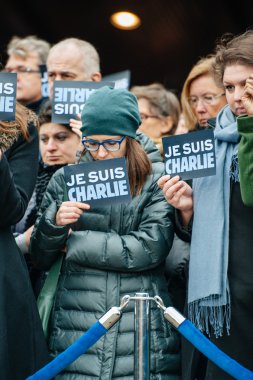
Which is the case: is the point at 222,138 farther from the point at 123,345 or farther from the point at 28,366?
the point at 28,366

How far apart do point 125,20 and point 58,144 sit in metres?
3.32

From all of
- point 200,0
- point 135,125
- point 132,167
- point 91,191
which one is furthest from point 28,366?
point 200,0

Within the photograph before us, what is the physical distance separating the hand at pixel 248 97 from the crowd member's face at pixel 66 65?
6.18 ft

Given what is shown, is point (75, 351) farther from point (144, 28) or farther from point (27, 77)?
point (144, 28)

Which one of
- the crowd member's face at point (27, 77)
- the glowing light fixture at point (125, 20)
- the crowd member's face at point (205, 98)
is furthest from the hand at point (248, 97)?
the glowing light fixture at point (125, 20)

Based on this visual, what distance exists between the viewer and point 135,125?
355cm

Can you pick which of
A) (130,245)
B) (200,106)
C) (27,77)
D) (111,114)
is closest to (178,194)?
(130,245)

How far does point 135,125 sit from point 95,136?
0.75ft

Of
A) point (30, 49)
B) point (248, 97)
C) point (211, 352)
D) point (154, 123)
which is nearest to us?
point (211, 352)

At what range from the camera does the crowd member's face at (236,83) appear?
10.7ft

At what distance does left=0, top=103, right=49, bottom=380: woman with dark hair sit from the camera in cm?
309

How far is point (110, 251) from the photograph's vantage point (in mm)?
3242

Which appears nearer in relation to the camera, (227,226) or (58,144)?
(227,226)

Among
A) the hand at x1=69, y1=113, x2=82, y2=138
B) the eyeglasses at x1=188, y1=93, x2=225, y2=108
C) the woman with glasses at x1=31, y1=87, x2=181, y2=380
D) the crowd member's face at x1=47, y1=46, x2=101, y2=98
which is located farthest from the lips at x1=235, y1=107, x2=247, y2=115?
the crowd member's face at x1=47, y1=46, x2=101, y2=98
